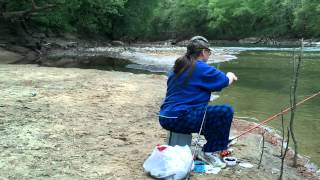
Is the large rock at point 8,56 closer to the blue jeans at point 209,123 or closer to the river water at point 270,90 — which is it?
the river water at point 270,90

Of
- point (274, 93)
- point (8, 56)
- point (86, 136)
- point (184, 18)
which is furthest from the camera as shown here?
point (184, 18)

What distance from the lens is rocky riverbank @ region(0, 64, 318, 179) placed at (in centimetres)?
517

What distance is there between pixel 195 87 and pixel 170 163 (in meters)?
0.88

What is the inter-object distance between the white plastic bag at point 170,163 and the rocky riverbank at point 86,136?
26 centimetres

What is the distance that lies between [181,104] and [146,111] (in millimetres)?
3856

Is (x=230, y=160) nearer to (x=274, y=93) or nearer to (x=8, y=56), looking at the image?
(x=274, y=93)

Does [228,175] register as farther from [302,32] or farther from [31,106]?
[302,32]

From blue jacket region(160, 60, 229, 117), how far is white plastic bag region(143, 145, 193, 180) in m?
0.47

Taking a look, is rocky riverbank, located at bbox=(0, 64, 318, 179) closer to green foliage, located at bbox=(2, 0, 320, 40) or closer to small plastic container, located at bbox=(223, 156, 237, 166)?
small plastic container, located at bbox=(223, 156, 237, 166)

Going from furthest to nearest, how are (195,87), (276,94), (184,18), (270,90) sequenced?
(184,18)
(270,90)
(276,94)
(195,87)

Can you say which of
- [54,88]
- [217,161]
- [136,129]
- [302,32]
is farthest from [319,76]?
[302,32]

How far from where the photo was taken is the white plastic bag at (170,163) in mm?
4762

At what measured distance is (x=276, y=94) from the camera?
13570mm

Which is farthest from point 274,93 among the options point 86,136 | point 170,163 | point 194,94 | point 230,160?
point 170,163
